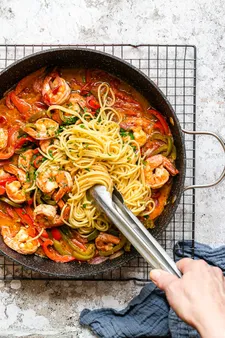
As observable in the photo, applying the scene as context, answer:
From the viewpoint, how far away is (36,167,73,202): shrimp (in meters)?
3.50

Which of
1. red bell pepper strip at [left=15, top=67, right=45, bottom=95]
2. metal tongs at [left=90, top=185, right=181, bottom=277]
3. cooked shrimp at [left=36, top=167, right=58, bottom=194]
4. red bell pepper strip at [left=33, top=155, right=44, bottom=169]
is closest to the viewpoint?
metal tongs at [left=90, top=185, right=181, bottom=277]

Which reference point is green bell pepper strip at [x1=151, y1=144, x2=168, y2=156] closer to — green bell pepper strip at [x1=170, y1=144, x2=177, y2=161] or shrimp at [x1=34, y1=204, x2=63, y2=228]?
green bell pepper strip at [x1=170, y1=144, x2=177, y2=161]

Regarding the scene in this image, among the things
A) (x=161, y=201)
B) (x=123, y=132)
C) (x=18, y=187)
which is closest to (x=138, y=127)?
(x=123, y=132)

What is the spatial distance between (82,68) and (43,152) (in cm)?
58

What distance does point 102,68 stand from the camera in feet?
12.3

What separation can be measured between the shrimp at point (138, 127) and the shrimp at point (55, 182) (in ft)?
1.51

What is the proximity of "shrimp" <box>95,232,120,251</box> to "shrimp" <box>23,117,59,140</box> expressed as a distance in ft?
2.17

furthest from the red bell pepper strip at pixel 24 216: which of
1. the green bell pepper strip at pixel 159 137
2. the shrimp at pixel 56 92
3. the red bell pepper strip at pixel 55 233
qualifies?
the green bell pepper strip at pixel 159 137

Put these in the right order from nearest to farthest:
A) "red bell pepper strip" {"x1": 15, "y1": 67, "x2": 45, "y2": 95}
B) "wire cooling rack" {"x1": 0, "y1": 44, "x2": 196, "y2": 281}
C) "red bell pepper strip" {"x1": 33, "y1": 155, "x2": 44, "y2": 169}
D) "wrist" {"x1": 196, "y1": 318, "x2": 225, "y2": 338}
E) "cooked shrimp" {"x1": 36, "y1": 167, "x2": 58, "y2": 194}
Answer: "wrist" {"x1": 196, "y1": 318, "x2": 225, "y2": 338}
"cooked shrimp" {"x1": 36, "y1": 167, "x2": 58, "y2": 194}
"red bell pepper strip" {"x1": 33, "y1": 155, "x2": 44, "y2": 169}
"red bell pepper strip" {"x1": 15, "y1": 67, "x2": 45, "y2": 95}
"wire cooling rack" {"x1": 0, "y1": 44, "x2": 196, "y2": 281}

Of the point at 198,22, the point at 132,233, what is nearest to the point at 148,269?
the point at 132,233

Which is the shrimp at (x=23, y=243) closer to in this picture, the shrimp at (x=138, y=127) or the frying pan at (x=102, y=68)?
the frying pan at (x=102, y=68)

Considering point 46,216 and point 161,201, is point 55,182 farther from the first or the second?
point 161,201

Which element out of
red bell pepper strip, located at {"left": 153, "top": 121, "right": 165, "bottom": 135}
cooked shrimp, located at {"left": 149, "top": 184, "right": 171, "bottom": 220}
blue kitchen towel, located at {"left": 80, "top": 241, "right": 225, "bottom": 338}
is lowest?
blue kitchen towel, located at {"left": 80, "top": 241, "right": 225, "bottom": 338}

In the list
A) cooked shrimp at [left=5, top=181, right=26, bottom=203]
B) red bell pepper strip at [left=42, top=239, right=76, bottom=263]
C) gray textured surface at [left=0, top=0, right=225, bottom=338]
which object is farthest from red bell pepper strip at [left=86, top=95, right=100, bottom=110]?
red bell pepper strip at [left=42, top=239, right=76, bottom=263]
